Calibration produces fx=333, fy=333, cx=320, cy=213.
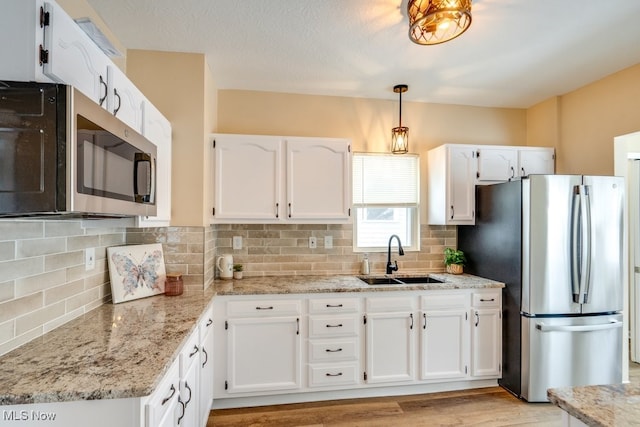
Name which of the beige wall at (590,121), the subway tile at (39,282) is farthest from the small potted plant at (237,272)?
the beige wall at (590,121)

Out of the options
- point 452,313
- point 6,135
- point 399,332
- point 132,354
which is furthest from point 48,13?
point 452,313

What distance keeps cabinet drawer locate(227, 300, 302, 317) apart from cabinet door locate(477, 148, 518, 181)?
2.10 m

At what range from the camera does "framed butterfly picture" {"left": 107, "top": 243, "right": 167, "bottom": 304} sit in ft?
6.92

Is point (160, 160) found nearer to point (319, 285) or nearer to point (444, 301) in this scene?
point (319, 285)

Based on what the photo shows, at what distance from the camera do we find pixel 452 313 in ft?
8.95

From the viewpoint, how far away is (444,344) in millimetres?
2723

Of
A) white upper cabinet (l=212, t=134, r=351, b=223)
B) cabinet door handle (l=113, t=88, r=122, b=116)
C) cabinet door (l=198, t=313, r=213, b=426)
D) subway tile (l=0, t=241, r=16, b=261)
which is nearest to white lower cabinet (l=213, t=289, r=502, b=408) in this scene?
cabinet door (l=198, t=313, r=213, b=426)

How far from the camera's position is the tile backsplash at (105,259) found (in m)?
1.40

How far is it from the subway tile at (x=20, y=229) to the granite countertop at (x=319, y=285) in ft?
3.86

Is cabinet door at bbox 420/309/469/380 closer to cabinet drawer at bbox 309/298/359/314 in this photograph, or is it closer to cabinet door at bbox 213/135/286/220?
cabinet drawer at bbox 309/298/359/314

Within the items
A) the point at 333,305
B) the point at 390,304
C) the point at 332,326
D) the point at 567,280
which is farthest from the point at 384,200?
the point at 567,280

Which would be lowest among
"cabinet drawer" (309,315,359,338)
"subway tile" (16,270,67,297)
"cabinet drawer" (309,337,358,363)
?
"cabinet drawer" (309,337,358,363)

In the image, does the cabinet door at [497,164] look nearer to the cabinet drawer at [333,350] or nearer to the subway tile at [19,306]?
the cabinet drawer at [333,350]

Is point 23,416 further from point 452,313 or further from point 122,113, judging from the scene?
point 452,313
